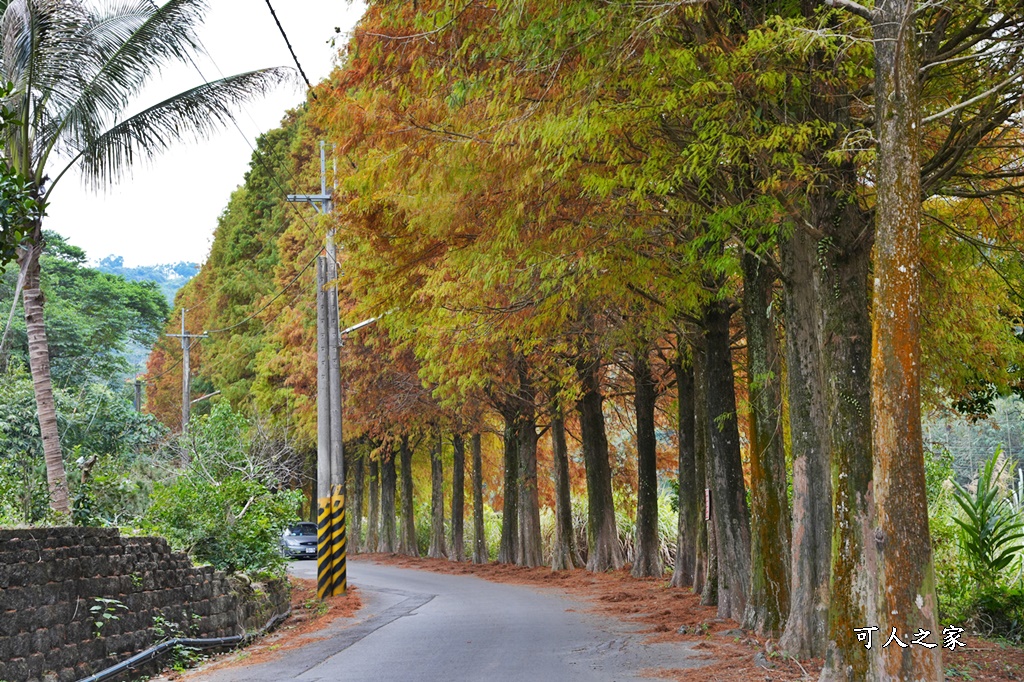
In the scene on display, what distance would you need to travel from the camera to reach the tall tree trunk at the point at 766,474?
42.3 feet

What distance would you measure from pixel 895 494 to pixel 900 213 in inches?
84.7

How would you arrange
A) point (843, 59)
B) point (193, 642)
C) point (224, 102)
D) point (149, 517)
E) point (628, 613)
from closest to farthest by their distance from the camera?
point (843, 59) < point (193, 642) < point (224, 102) < point (149, 517) < point (628, 613)

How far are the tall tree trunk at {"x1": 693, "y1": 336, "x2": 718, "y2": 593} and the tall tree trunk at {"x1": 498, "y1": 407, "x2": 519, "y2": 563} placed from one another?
11.2 metres

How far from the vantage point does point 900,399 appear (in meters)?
7.57

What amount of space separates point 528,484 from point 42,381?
19.3 m

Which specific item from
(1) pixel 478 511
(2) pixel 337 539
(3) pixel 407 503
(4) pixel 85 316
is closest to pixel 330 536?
(2) pixel 337 539

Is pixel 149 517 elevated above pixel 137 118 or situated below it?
below

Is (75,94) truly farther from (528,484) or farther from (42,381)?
(528,484)

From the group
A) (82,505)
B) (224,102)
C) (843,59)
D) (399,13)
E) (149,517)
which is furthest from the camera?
(149,517)

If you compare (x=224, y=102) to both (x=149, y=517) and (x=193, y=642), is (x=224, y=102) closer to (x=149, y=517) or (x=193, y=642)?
(x=149, y=517)

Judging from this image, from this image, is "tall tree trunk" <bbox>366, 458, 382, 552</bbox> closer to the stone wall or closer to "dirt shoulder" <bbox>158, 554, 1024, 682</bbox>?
"dirt shoulder" <bbox>158, 554, 1024, 682</bbox>

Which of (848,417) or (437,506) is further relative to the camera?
(437,506)

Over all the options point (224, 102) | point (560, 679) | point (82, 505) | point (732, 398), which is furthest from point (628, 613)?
point (224, 102)

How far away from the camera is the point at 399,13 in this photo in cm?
1133
